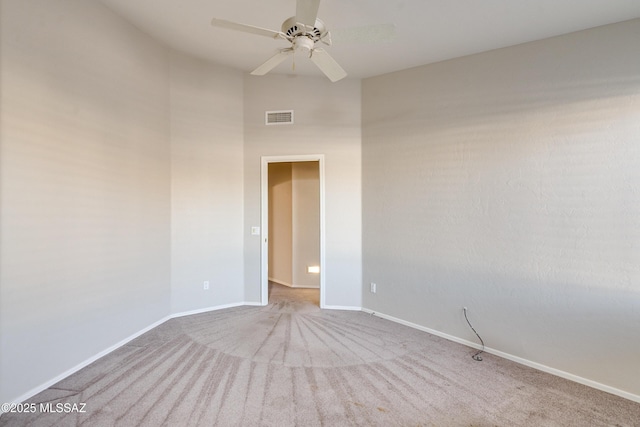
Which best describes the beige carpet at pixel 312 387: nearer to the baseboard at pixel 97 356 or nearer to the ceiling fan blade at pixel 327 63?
the baseboard at pixel 97 356

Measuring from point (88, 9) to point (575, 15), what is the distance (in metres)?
3.98

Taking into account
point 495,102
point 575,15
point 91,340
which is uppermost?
point 575,15

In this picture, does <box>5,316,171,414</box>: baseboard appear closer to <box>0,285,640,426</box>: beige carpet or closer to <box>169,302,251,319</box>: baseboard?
<box>0,285,640,426</box>: beige carpet

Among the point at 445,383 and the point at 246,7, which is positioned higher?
the point at 246,7

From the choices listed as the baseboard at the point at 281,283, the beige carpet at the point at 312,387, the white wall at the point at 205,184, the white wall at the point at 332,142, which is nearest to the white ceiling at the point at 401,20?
the white wall at the point at 205,184

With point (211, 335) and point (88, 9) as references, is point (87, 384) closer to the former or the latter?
point (211, 335)

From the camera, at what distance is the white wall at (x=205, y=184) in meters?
3.46

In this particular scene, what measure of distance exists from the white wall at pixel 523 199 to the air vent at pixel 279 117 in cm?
116

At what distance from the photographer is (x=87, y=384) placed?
7.01ft

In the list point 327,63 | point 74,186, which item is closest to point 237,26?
point 327,63

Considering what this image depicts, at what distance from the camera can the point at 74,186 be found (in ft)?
7.47

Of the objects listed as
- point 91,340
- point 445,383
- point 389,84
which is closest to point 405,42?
point 389,84

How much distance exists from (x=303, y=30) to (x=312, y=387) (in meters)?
2.56

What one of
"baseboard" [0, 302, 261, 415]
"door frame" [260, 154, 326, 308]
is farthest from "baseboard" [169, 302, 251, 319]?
"door frame" [260, 154, 326, 308]
